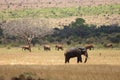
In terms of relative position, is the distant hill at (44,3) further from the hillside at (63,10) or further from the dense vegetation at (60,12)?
the dense vegetation at (60,12)

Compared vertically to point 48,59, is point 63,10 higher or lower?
lower

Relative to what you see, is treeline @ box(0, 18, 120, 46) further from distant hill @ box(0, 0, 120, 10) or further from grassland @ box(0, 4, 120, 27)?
distant hill @ box(0, 0, 120, 10)

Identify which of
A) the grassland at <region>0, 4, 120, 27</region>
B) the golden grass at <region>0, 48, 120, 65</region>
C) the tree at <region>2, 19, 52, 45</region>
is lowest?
the grassland at <region>0, 4, 120, 27</region>

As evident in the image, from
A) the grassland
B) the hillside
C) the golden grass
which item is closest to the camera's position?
the golden grass

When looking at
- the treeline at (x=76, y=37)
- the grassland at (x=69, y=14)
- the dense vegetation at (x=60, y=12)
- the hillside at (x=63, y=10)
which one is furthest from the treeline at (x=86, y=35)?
the dense vegetation at (x=60, y=12)

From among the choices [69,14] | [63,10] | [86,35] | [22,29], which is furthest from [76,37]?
[63,10]

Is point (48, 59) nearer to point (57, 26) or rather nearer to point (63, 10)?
point (57, 26)

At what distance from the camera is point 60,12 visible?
123m

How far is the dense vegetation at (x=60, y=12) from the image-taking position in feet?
383

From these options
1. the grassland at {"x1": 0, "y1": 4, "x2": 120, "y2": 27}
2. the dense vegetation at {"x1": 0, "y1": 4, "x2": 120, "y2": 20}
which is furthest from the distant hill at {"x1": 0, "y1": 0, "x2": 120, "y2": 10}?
the dense vegetation at {"x1": 0, "y1": 4, "x2": 120, "y2": 20}

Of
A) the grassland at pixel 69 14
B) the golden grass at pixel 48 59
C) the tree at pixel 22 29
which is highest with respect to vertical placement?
the golden grass at pixel 48 59

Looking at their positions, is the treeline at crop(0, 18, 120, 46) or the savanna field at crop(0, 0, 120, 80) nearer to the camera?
the savanna field at crop(0, 0, 120, 80)

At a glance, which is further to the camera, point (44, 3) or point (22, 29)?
point (44, 3)

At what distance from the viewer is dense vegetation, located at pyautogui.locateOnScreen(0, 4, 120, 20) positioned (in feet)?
383
